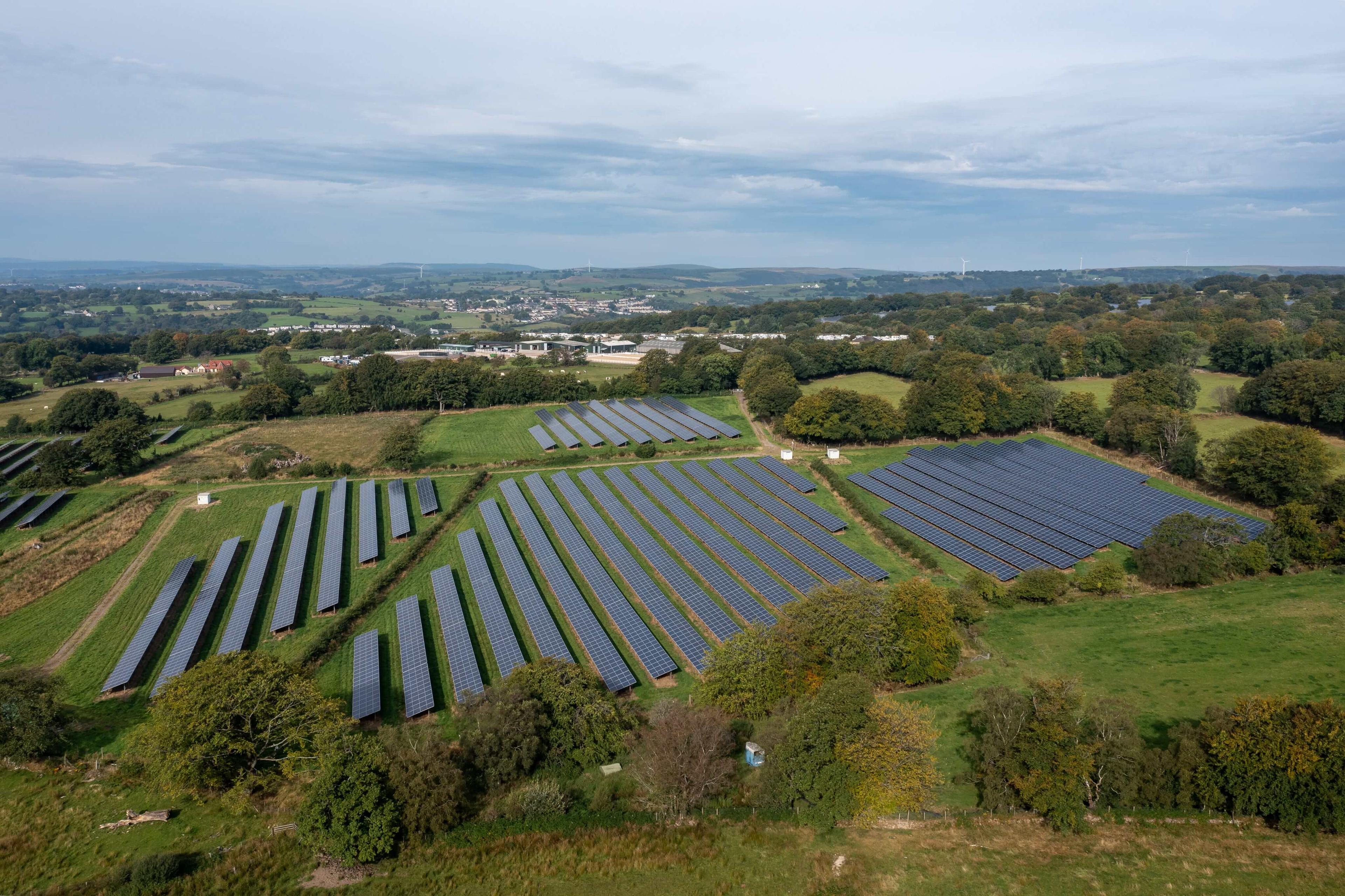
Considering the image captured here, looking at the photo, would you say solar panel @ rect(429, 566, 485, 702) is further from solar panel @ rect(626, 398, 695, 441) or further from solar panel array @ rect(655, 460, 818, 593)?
solar panel @ rect(626, 398, 695, 441)

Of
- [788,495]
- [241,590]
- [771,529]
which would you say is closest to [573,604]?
[771,529]

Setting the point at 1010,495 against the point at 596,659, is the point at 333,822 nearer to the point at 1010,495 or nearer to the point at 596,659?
the point at 596,659

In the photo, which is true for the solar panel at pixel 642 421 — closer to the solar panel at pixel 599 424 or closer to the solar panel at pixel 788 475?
the solar panel at pixel 599 424

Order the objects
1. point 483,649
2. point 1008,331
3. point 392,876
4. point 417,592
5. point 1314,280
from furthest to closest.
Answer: point 1314,280, point 1008,331, point 417,592, point 483,649, point 392,876

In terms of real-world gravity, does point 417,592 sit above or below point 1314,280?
below

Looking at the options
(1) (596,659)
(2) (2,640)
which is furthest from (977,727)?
(2) (2,640)

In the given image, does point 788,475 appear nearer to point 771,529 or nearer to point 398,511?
point 771,529
